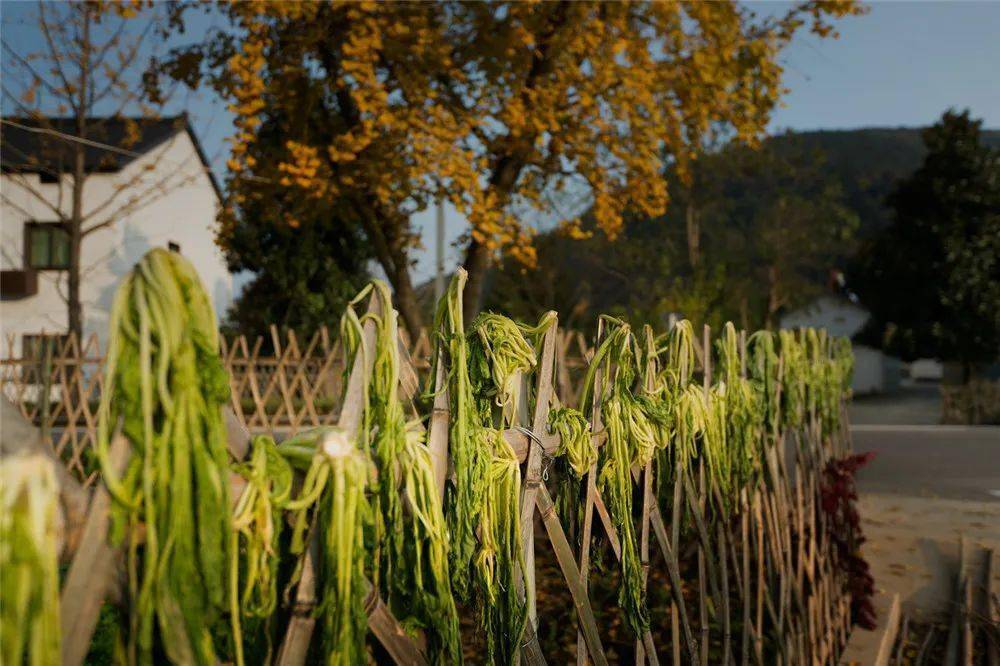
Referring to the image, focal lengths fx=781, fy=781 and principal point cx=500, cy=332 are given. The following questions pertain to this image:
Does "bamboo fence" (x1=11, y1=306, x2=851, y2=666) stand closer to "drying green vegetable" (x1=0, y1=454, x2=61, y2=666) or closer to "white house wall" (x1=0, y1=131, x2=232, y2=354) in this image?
"drying green vegetable" (x1=0, y1=454, x2=61, y2=666)

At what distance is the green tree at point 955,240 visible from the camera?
1841 centimetres

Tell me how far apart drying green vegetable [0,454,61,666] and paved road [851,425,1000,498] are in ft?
27.2

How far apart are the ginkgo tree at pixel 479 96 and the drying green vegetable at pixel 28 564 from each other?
8689 millimetres

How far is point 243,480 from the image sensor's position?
1078mm

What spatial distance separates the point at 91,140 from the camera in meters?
13.5

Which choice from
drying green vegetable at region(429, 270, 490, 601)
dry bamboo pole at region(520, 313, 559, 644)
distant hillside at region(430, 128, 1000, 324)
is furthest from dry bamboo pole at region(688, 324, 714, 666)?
distant hillside at region(430, 128, 1000, 324)

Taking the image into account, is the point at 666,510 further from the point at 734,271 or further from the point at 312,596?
the point at 734,271

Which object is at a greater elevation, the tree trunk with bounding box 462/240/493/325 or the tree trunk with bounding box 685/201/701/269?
the tree trunk with bounding box 685/201/701/269

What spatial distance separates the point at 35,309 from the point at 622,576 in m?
20.2

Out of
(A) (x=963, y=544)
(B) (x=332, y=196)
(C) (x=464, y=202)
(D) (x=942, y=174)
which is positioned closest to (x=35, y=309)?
(B) (x=332, y=196)

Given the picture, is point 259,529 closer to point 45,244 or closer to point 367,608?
point 367,608

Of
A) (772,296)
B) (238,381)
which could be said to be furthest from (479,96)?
(772,296)

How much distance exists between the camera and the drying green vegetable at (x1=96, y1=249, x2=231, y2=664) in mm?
911

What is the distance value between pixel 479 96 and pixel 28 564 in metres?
10.0
